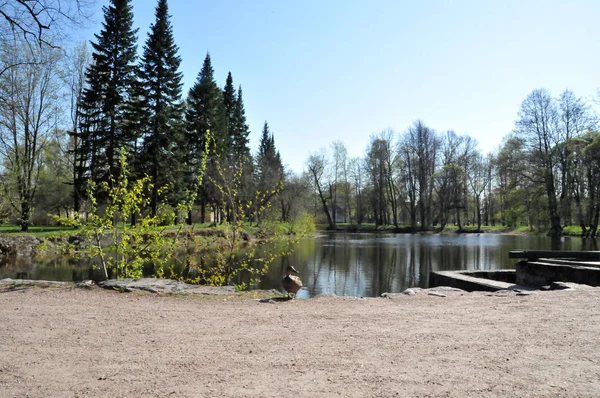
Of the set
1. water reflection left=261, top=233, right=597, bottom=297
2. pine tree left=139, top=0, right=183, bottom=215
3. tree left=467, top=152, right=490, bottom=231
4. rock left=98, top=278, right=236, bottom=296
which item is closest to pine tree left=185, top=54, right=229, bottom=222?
pine tree left=139, top=0, right=183, bottom=215

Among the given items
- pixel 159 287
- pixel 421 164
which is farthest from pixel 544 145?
pixel 159 287

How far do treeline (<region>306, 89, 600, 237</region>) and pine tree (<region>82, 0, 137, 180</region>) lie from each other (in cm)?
3233

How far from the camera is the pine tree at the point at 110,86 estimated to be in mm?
26453

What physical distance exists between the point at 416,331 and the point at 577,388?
6.20ft

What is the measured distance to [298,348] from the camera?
429 cm

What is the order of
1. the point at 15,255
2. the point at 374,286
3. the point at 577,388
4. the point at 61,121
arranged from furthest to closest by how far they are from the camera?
the point at 61,121
the point at 15,255
the point at 374,286
the point at 577,388

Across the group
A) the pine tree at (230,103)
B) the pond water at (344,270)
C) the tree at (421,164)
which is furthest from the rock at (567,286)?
the tree at (421,164)

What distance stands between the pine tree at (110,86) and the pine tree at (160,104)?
1.63 metres

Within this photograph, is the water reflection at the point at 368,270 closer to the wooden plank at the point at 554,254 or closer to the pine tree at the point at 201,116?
the wooden plank at the point at 554,254

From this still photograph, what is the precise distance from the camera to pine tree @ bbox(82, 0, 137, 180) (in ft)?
86.8

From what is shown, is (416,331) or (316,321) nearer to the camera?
(416,331)

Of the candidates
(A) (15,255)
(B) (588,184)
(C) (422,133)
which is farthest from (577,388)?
(C) (422,133)

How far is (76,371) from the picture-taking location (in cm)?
365

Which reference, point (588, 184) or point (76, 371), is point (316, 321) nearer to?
point (76, 371)
